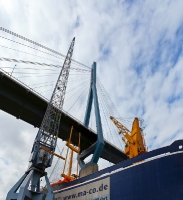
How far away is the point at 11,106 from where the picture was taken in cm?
3772

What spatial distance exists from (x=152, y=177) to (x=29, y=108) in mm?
26568

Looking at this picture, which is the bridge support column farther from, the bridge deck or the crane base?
the crane base

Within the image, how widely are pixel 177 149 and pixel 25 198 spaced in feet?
70.2

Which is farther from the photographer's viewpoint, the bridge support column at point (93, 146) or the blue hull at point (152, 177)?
the bridge support column at point (93, 146)

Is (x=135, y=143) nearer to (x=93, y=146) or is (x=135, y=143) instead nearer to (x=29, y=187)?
(x=93, y=146)

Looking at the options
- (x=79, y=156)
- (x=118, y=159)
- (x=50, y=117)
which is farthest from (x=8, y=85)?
(x=118, y=159)

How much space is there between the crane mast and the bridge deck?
2.17 m

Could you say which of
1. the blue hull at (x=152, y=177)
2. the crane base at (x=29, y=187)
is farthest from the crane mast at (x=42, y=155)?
the blue hull at (x=152, y=177)

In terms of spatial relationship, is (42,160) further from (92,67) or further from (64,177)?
(92,67)

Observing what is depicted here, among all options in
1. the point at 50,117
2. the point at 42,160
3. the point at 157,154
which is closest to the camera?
→ the point at 157,154

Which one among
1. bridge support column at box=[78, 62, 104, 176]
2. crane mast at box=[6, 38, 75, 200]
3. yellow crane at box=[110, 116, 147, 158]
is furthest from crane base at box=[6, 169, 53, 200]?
yellow crane at box=[110, 116, 147, 158]

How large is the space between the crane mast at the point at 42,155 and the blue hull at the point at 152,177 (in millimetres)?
11468

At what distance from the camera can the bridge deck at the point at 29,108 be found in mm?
35906

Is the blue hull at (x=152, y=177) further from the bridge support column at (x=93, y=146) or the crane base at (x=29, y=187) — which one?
the bridge support column at (x=93, y=146)
